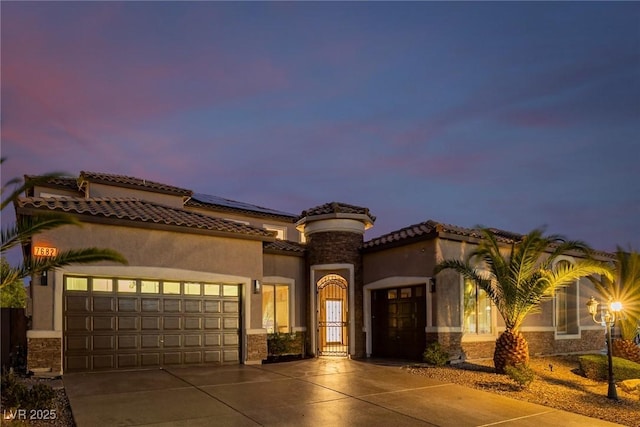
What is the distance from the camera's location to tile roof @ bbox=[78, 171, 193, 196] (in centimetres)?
1972

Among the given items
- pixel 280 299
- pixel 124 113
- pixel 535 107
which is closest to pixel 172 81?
pixel 124 113

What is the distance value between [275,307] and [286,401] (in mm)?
8636

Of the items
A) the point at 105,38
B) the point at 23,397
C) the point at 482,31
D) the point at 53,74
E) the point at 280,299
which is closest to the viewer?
the point at 23,397

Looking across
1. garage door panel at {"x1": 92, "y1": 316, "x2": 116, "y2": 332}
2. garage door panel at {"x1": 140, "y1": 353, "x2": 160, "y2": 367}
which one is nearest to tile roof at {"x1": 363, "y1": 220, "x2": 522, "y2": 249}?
garage door panel at {"x1": 140, "y1": 353, "x2": 160, "y2": 367}

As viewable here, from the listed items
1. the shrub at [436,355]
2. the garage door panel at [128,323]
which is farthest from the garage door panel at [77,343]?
the shrub at [436,355]

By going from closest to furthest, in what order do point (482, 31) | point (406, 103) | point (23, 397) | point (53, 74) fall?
point (23, 397), point (53, 74), point (482, 31), point (406, 103)

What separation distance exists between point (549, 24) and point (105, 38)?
43.2ft

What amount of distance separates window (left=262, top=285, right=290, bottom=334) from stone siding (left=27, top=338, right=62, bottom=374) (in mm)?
7626

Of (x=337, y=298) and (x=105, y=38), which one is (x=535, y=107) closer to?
(x=337, y=298)

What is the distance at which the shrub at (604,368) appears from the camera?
1395cm

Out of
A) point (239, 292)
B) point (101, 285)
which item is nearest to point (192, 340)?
point (239, 292)

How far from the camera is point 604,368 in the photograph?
14305 mm

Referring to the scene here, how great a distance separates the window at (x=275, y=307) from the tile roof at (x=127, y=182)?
21.1 feet

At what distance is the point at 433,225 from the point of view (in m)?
16.1
